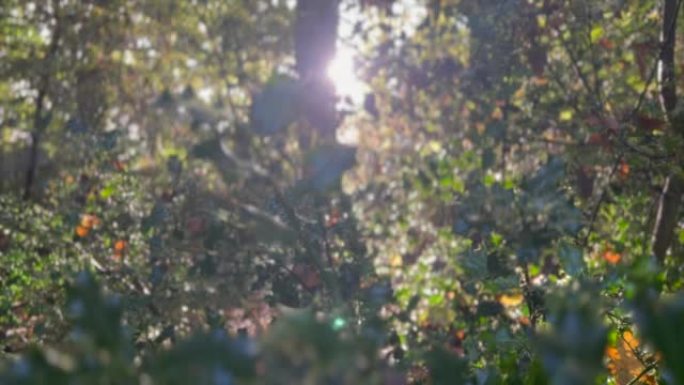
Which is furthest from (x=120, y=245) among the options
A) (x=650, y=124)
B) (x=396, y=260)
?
(x=650, y=124)

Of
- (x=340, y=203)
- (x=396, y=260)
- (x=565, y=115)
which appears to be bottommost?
(x=340, y=203)

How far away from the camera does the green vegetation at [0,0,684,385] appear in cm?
75

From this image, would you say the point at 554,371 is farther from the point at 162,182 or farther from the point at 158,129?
the point at 158,129

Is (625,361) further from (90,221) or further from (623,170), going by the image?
(90,221)

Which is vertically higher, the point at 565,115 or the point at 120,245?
the point at 565,115

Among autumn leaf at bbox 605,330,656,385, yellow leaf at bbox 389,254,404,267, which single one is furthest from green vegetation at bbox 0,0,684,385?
yellow leaf at bbox 389,254,404,267

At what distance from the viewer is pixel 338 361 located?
72 centimetres

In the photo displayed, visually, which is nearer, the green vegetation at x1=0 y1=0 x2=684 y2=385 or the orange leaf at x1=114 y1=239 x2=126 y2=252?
the green vegetation at x1=0 y1=0 x2=684 y2=385

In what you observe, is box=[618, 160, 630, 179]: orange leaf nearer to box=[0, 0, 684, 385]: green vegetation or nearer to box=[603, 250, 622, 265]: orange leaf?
box=[0, 0, 684, 385]: green vegetation

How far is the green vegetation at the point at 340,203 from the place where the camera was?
2.48 feet

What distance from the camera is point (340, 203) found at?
2.77 metres

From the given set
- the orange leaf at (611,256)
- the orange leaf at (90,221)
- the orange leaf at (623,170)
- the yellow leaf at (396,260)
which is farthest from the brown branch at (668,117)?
the orange leaf at (90,221)

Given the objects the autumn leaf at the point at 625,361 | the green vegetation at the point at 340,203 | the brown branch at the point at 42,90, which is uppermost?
the brown branch at the point at 42,90

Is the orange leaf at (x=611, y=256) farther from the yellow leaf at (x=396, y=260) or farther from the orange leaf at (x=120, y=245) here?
the orange leaf at (x=120, y=245)
